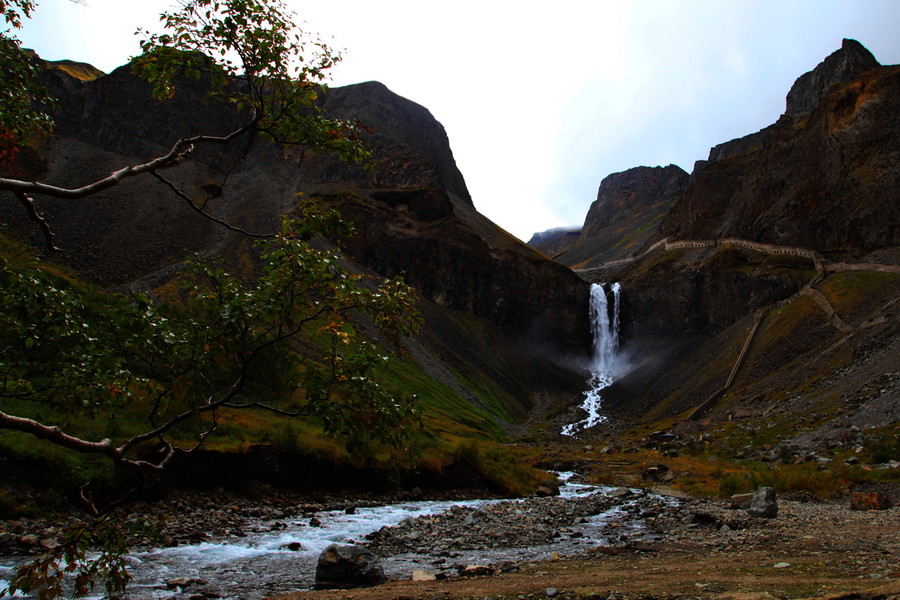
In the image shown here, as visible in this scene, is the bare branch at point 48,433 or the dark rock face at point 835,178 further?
the dark rock face at point 835,178

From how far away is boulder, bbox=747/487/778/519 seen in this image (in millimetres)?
21969

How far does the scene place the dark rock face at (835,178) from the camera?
8906 cm

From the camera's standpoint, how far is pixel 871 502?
23141 millimetres

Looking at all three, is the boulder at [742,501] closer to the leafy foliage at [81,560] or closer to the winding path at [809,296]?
the leafy foliage at [81,560]

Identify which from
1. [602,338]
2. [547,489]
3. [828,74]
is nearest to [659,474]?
[547,489]

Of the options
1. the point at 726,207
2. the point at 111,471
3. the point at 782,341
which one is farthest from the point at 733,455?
the point at 726,207

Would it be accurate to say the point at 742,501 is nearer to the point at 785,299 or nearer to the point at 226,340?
the point at 226,340

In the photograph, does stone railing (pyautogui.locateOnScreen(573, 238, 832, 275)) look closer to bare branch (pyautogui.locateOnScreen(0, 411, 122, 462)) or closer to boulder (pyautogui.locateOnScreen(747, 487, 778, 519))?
boulder (pyautogui.locateOnScreen(747, 487, 778, 519))

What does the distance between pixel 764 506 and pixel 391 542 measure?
616 inches

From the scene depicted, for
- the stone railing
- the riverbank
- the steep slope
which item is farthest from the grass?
the riverbank

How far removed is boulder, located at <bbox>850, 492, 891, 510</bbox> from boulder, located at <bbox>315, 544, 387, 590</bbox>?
21988mm

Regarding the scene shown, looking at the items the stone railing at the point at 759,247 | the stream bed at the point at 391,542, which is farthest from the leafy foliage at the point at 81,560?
the stone railing at the point at 759,247

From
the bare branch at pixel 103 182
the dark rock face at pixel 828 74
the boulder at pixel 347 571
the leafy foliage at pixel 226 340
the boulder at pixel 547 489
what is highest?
the dark rock face at pixel 828 74

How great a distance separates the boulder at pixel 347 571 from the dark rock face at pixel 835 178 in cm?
10221
